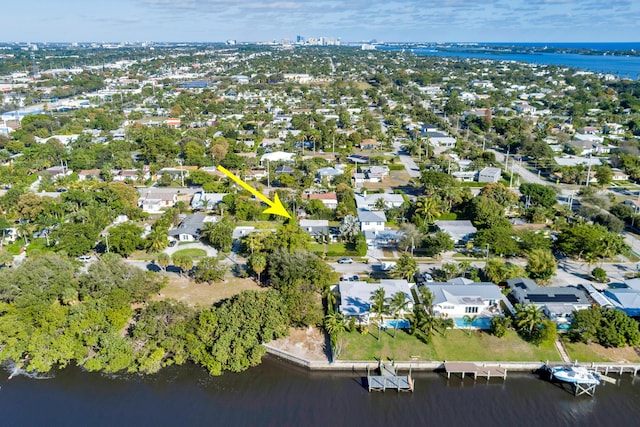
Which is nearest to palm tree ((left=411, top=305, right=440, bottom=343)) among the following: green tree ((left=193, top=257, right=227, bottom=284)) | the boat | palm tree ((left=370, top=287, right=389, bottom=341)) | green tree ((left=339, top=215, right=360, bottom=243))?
palm tree ((left=370, top=287, right=389, bottom=341))

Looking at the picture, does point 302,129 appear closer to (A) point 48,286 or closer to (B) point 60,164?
(B) point 60,164

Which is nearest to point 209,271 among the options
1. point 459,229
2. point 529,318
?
point 529,318

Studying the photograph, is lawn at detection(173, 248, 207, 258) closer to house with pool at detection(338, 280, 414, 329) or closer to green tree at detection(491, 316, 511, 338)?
house with pool at detection(338, 280, 414, 329)

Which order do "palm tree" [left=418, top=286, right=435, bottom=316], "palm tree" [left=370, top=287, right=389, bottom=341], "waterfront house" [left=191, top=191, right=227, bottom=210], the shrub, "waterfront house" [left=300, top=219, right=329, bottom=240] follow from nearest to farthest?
"palm tree" [left=370, top=287, right=389, bottom=341]
"palm tree" [left=418, top=286, right=435, bottom=316]
the shrub
"waterfront house" [left=300, top=219, right=329, bottom=240]
"waterfront house" [left=191, top=191, right=227, bottom=210]

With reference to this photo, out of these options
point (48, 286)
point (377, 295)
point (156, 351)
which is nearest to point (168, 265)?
point (48, 286)

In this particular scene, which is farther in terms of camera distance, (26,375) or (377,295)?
(377,295)

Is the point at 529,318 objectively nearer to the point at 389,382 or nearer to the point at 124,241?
the point at 389,382
